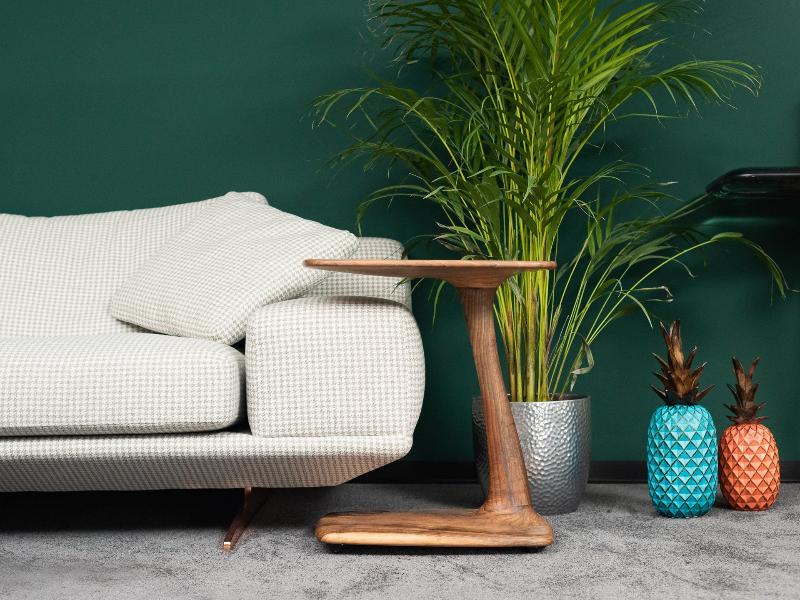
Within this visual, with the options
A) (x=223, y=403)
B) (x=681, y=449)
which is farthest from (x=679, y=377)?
(x=223, y=403)

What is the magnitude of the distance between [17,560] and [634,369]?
176cm

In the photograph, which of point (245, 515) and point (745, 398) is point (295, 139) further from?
point (745, 398)

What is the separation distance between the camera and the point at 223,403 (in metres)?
1.79

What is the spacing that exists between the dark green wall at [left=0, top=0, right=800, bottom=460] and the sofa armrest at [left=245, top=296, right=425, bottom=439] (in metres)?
0.86

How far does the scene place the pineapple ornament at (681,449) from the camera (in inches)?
80.4

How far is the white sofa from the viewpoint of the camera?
1.78 meters

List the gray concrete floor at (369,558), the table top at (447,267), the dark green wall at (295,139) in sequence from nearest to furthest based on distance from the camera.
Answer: the gray concrete floor at (369,558), the table top at (447,267), the dark green wall at (295,139)

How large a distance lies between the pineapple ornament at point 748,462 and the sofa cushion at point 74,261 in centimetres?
141

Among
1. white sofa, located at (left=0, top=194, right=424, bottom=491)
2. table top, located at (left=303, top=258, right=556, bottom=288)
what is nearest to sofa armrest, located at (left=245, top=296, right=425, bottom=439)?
white sofa, located at (left=0, top=194, right=424, bottom=491)

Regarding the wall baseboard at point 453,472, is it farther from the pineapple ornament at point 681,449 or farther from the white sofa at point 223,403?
the white sofa at point 223,403

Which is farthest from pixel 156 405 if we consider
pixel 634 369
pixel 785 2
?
pixel 785 2

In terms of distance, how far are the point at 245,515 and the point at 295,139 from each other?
1.25 meters

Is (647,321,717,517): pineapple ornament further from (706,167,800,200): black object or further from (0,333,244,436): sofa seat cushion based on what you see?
(0,333,244,436): sofa seat cushion

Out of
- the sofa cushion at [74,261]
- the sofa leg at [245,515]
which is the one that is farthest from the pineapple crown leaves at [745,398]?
the sofa cushion at [74,261]
